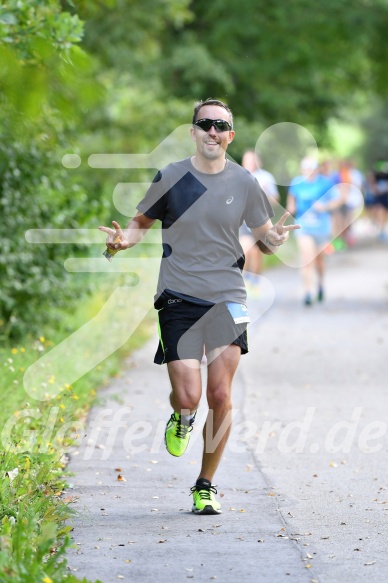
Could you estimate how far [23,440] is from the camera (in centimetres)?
713

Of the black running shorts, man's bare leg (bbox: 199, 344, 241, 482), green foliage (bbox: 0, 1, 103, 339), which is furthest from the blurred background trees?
man's bare leg (bbox: 199, 344, 241, 482)

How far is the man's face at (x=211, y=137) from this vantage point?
20.9ft

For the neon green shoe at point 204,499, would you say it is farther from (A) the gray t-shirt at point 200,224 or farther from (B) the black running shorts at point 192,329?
(A) the gray t-shirt at point 200,224

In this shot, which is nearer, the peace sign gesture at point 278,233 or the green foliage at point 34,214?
the peace sign gesture at point 278,233

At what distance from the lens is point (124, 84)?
84.3 feet

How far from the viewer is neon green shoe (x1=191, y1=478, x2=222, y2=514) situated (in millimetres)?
6379

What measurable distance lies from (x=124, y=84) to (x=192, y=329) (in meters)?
19.7

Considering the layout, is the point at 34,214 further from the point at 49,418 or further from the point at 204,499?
the point at 204,499

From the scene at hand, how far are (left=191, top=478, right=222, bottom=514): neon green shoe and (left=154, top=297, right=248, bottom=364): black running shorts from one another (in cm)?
65

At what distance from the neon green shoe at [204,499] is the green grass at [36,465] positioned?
0.64 m

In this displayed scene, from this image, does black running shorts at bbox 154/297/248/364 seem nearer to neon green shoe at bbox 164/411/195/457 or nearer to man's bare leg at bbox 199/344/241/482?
man's bare leg at bbox 199/344/241/482

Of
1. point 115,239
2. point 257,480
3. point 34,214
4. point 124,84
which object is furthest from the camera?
point 124,84

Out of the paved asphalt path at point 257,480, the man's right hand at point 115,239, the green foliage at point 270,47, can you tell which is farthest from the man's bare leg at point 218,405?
the green foliage at point 270,47

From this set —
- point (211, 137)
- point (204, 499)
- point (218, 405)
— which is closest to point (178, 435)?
point (218, 405)
